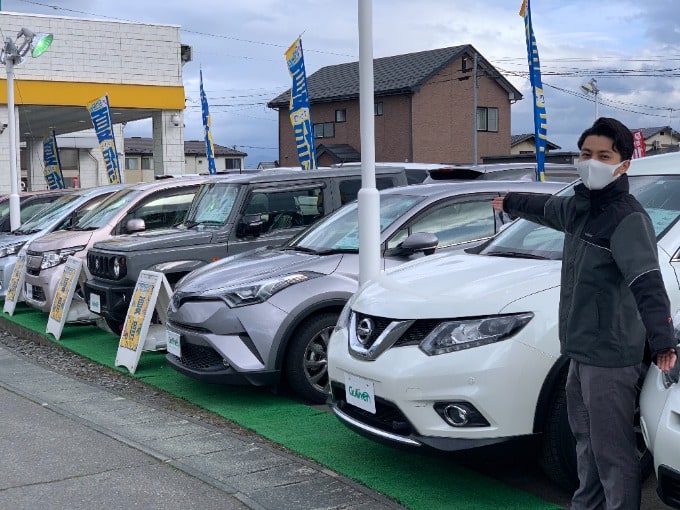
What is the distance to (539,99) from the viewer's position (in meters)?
12.7

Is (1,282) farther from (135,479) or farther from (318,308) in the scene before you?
(135,479)

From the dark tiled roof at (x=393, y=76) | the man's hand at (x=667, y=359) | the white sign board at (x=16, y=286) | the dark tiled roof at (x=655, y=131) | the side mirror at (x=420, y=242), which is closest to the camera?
the man's hand at (x=667, y=359)

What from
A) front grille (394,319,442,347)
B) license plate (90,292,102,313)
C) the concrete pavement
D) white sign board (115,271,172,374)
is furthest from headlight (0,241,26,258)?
front grille (394,319,442,347)

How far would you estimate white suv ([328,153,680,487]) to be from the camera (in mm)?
4383

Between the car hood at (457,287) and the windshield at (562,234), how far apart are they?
0.17 metres

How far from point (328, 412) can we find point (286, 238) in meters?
2.78

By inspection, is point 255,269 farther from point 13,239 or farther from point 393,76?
point 393,76

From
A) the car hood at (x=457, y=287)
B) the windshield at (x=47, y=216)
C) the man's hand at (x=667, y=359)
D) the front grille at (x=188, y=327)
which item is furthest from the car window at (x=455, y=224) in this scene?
the windshield at (x=47, y=216)

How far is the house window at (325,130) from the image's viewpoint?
47.4m

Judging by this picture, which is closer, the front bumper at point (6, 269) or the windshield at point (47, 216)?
the front bumper at point (6, 269)

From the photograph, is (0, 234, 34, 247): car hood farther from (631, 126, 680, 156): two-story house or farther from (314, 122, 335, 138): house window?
(631, 126, 680, 156): two-story house

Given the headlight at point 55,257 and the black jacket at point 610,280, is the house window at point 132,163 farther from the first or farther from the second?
the black jacket at point 610,280

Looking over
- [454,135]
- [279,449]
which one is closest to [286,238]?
[279,449]

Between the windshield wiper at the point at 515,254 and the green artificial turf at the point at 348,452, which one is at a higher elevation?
the windshield wiper at the point at 515,254
